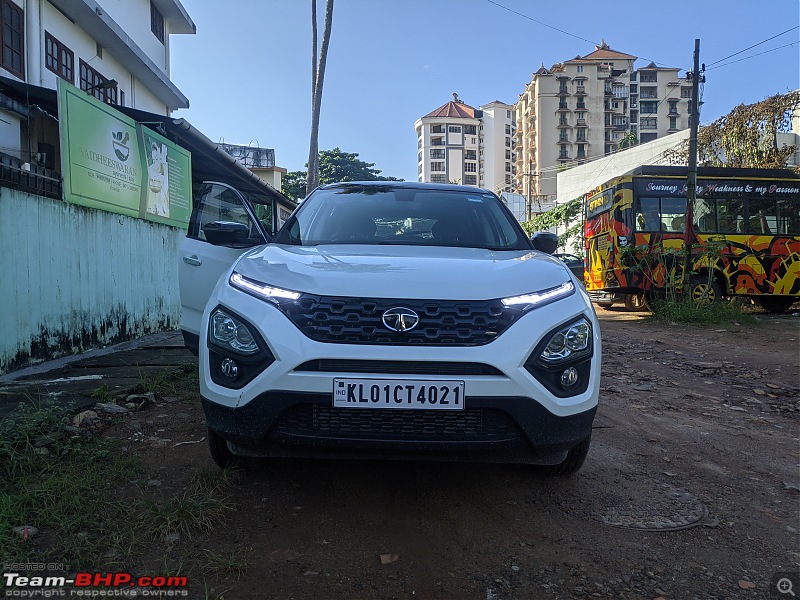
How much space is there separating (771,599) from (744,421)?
262 cm

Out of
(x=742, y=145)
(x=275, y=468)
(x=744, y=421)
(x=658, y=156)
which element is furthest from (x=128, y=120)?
(x=658, y=156)

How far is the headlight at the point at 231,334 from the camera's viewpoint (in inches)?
93.3

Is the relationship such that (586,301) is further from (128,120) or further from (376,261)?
(128,120)

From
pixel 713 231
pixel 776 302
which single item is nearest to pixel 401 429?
pixel 713 231

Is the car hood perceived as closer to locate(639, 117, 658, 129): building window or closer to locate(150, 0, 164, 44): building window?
locate(150, 0, 164, 44): building window

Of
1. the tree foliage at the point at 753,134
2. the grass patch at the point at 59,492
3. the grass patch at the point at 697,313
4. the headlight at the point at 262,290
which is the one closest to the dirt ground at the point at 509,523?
the grass patch at the point at 59,492

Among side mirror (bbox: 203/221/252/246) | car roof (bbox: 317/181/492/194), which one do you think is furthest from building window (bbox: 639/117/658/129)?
side mirror (bbox: 203/221/252/246)

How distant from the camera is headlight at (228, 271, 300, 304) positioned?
7.88ft

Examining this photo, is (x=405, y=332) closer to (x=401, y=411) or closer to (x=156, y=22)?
(x=401, y=411)

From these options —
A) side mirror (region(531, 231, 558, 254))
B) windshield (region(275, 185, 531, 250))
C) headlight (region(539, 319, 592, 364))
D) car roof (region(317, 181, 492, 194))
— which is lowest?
headlight (region(539, 319, 592, 364))

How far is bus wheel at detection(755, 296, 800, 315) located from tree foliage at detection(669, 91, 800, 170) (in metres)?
8.17

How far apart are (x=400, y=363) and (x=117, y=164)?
21.2 ft

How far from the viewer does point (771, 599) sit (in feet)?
6.48

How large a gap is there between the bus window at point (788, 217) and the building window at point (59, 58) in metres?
13.9
